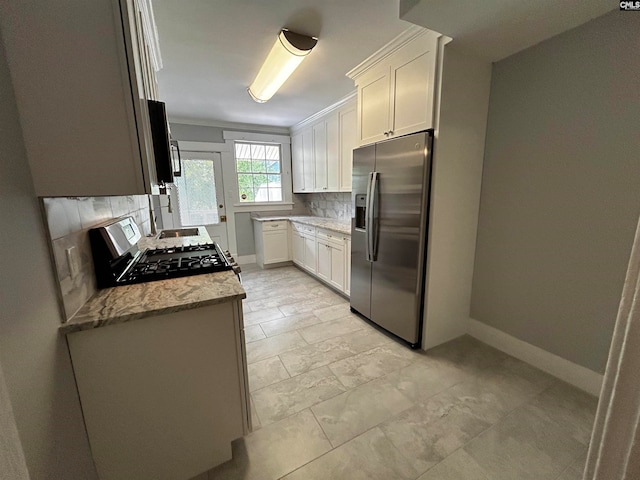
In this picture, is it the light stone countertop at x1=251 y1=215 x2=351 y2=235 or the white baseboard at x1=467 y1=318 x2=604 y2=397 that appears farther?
the light stone countertop at x1=251 y1=215 x2=351 y2=235

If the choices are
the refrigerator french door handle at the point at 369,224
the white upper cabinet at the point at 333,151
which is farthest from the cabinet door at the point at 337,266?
the white upper cabinet at the point at 333,151

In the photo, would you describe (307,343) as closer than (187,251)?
No

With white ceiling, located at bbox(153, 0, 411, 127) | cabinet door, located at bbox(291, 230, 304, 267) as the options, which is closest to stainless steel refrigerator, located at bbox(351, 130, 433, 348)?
white ceiling, located at bbox(153, 0, 411, 127)

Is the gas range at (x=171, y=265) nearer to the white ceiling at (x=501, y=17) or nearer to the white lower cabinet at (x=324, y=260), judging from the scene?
the white lower cabinet at (x=324, y=260)

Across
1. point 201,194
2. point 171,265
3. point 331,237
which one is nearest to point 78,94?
point 171,265

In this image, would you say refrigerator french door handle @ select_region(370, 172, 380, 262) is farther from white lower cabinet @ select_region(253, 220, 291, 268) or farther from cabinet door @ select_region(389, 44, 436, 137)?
white lower cabinet @ select_region(253, 220, 291, 268)

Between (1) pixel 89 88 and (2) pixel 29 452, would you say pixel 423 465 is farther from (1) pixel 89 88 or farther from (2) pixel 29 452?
(1) pixel 89 88

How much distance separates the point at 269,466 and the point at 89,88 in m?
1.78

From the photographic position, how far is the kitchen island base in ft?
3.27

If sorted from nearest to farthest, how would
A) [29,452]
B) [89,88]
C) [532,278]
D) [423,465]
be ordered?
[29,452] → [89,88] → [423,465] → [532,278]

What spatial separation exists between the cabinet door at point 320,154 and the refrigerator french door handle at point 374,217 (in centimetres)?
175

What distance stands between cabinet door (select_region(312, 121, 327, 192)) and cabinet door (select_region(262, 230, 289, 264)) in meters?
1.08

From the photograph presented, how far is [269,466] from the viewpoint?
128cm

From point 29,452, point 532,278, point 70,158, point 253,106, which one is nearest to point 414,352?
point 532,278
